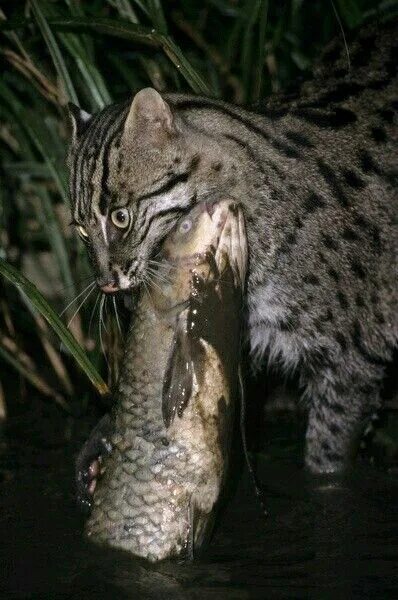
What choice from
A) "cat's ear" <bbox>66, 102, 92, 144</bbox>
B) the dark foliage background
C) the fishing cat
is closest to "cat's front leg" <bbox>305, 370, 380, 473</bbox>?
the fishing cat

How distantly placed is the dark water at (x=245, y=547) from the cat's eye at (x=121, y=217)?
1.26 m

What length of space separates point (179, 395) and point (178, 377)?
2.5 inches

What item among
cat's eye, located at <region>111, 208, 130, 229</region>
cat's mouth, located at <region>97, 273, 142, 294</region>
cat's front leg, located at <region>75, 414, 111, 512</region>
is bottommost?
cat's front leg, located at <region>75, 414, 111, 512</region>

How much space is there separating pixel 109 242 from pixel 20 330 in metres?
2.63

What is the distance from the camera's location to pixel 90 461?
496 centimetres

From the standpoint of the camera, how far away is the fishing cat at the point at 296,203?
16.8 feet

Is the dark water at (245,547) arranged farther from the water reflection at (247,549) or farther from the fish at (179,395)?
the fish at (179,395)

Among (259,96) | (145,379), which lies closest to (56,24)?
(259,96)

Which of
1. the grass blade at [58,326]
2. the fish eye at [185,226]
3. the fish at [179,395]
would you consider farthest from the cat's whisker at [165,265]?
the grass blade at [58,326]

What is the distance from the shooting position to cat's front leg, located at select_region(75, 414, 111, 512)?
4902mm

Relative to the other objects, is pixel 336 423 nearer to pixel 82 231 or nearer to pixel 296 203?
pixel 296 203

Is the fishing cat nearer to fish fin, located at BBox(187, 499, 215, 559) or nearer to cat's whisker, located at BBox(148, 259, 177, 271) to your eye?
cat's whisker, located at BBox(148, 259, 177, 271)

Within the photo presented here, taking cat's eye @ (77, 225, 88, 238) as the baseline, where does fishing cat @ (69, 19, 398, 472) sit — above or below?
below

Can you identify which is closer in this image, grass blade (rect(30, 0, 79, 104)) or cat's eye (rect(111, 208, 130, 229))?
cat's eye (rect(111, 208, 130, 229))
